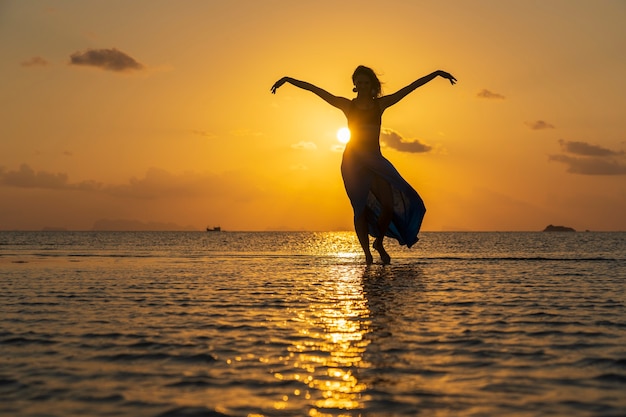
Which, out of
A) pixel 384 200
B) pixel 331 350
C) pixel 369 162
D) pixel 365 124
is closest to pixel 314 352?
pixel 331 350

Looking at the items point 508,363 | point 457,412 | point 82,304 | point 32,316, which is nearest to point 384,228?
point 82,304

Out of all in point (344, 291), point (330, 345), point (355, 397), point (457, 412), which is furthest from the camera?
point (344, 291)

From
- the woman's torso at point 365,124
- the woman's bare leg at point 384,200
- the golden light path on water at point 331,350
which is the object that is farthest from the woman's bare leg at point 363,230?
the golden light path on water at point 331,350

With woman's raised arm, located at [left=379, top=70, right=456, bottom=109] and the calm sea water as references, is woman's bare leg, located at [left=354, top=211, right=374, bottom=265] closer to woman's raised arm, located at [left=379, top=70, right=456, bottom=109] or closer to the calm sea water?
woman's raised arm, located at [left=379, top=70, right=456, bottom=109]

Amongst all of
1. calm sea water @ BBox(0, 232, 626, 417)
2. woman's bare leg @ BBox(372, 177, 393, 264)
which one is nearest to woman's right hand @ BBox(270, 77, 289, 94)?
woman's bare leg @ BBox(372, 177, 393, 264)

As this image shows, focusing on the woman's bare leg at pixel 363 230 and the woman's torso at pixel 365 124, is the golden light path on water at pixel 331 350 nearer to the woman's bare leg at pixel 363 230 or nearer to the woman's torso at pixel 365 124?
the woman's torso at pixel 365 124

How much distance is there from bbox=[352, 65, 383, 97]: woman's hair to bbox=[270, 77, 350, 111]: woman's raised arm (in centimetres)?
68

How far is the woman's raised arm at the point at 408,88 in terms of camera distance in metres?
19.5

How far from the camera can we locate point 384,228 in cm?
2161

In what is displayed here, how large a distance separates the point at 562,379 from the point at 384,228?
15824 mm

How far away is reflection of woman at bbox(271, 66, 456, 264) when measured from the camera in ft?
66.7

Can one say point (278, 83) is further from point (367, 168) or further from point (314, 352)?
point (314, 352)

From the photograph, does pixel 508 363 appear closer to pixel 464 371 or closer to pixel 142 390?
pixel 464 371

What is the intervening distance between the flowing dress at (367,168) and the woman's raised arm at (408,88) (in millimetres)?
249
